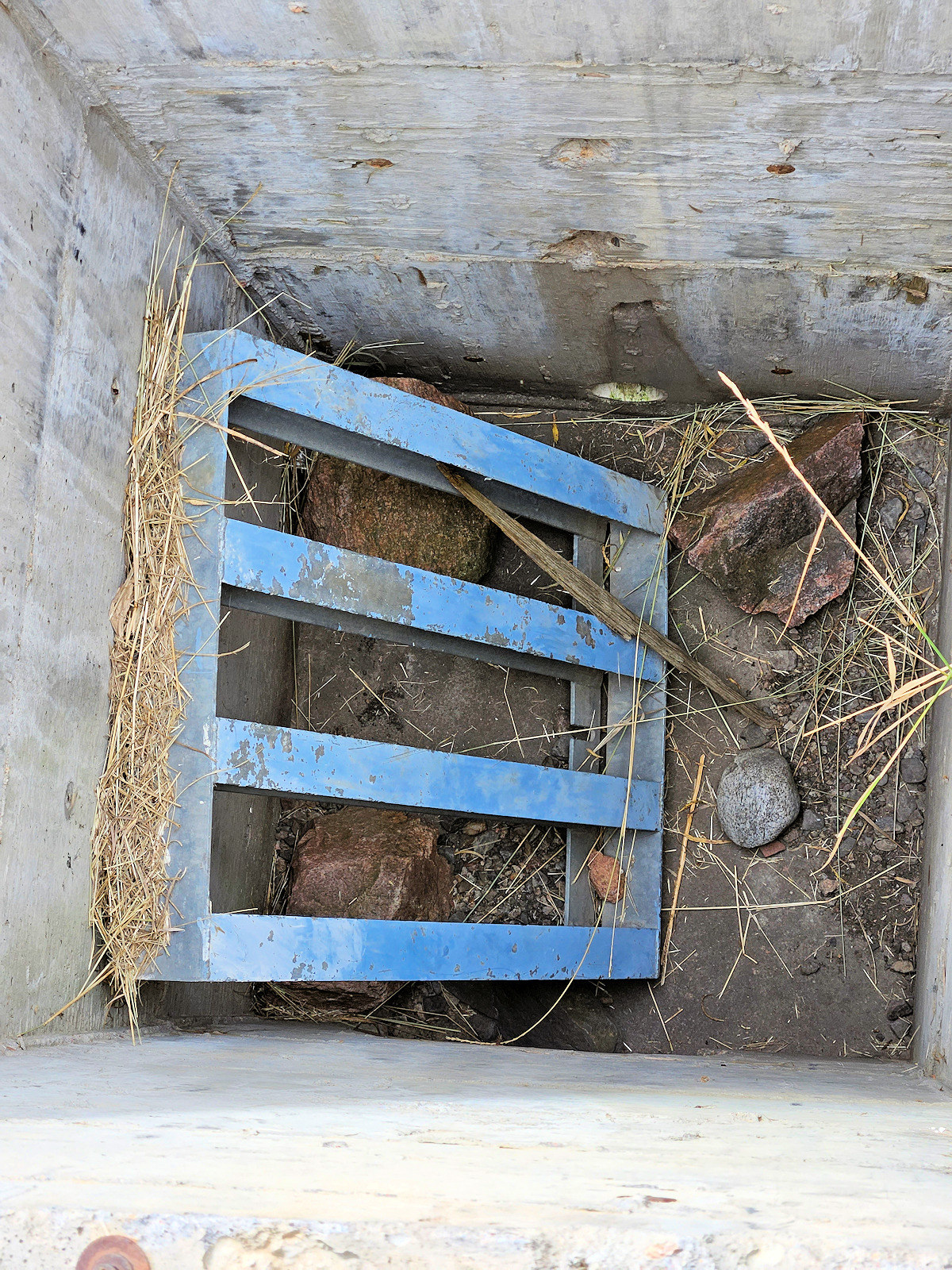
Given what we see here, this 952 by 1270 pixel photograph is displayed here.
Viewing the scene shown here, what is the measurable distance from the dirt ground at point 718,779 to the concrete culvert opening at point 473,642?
0.01 m

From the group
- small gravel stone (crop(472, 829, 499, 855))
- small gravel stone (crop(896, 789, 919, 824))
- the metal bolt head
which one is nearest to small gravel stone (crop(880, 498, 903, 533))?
small gravel stone (crop(896, 789, 919, 824))

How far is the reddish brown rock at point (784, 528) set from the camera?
2605 mm

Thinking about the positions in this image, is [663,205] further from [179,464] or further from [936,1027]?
[936,1027]

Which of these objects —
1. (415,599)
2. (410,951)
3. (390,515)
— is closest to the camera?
(410,951)

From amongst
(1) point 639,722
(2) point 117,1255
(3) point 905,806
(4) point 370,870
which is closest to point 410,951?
(4) point 370,870

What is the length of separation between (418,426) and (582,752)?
3.37 feet

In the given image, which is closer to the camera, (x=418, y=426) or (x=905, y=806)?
(x=418, y=426)

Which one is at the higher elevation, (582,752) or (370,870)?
(582,752)

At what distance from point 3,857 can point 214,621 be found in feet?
1.75

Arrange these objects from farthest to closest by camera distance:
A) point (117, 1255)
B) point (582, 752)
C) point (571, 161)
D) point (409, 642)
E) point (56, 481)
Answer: point (582, 752)
point (409, 642)
point (571, 161)
point (56, 481)
point (117, 1255)

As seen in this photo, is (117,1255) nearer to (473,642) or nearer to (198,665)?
(198,665)

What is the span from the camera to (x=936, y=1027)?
6.73 ft

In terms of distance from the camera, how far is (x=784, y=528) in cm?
264

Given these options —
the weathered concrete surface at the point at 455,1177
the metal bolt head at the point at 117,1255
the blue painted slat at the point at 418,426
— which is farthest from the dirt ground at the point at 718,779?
the metal bolt head at the point at 117,1255
